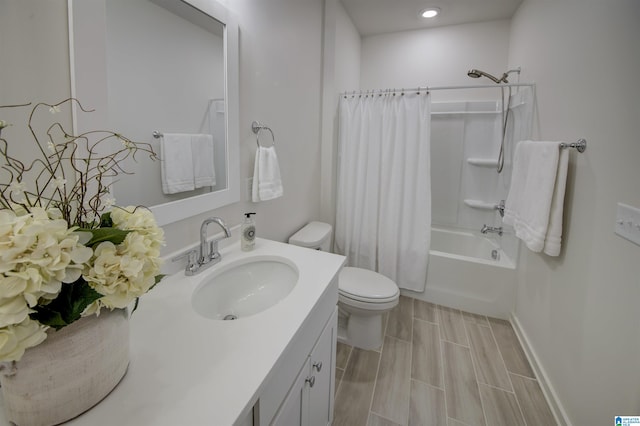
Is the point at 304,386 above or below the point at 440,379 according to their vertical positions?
above

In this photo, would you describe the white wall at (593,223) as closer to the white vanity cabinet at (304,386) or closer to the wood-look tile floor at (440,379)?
the wood-look tile floor at (440,379)

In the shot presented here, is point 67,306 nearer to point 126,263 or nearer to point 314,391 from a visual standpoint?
point 126,263

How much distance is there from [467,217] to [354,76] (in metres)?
1.96

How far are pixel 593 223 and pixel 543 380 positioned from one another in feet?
3.26

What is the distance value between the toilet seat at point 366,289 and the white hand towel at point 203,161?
1.13 meters

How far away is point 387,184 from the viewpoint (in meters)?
2.57

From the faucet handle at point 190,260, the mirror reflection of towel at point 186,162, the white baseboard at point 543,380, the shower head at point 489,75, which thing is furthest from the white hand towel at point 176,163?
the shower head at point 489,75

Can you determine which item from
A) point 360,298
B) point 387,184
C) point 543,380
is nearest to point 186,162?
A: point 360,298

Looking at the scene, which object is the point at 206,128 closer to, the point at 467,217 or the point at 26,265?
the point at 26,265

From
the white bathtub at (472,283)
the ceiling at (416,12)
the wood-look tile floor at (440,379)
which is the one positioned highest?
the ceiling at (416,12)

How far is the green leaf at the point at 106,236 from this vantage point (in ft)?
1.74

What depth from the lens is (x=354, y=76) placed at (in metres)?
3.18

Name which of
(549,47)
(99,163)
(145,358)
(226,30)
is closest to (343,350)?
(145,358)

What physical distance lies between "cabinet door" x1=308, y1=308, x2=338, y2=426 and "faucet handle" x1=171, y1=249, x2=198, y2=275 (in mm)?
564
